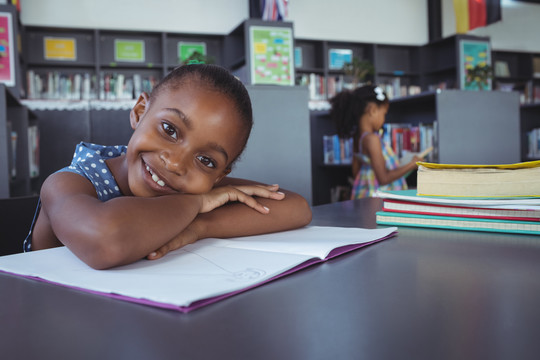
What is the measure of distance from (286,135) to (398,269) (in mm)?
2253

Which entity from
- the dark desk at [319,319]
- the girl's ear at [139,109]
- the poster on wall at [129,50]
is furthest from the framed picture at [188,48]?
the dark desk at [319,319]

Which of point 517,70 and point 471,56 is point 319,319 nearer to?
point 471,56

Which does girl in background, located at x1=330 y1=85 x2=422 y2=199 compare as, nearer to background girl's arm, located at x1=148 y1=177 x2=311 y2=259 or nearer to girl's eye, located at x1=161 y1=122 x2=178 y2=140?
background girl's arm, located at x1=148 y1=177 x2=311 y2=259

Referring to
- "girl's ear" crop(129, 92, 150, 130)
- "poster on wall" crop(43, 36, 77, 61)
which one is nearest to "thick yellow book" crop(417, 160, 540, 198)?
"girl's ear" crop(129, 92, 150, 130)

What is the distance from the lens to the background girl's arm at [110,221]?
493 millimetres

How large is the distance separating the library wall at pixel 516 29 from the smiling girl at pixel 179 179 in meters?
8.18

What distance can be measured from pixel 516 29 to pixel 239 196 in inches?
344

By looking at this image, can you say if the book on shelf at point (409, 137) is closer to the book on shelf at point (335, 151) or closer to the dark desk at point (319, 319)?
the book on shelf at point (335, 151)

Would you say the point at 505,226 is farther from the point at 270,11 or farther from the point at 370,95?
the point at 270,11

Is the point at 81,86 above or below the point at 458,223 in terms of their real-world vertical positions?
above

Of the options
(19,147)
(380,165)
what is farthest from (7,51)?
(380,165)

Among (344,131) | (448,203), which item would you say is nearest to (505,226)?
(448,203)

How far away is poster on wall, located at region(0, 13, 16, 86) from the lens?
162 inches

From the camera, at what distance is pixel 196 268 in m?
0.47
